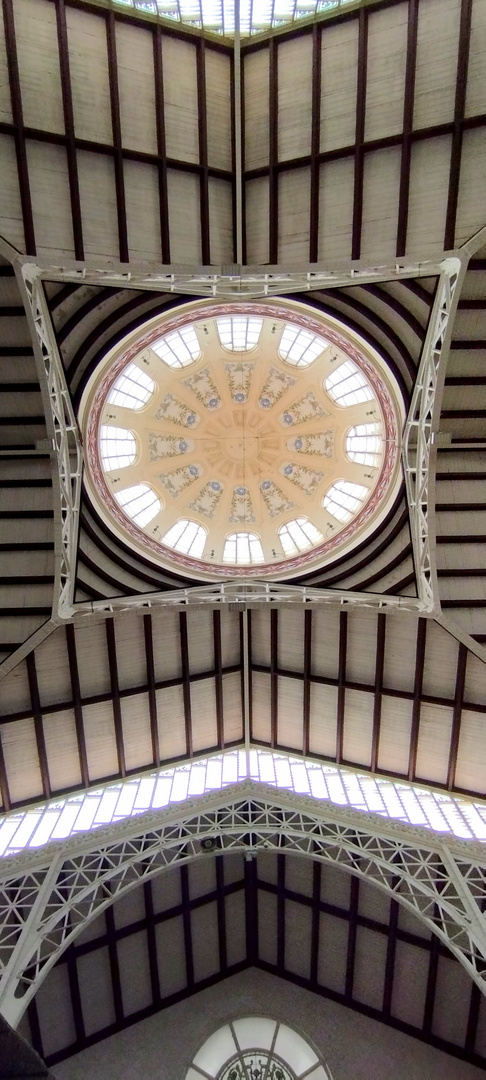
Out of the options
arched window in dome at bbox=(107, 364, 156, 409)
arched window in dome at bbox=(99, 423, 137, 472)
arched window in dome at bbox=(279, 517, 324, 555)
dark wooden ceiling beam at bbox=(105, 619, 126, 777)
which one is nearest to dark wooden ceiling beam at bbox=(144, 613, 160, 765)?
dark wooden ceiling beam at bbox=(105, 619, 126, 777)

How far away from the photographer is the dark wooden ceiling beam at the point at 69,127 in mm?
15277

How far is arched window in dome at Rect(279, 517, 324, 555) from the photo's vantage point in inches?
1040

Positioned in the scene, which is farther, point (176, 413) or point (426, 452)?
point (176, 413)

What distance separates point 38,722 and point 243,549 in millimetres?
11288

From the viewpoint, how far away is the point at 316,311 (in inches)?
777

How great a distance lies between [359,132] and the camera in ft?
54.3

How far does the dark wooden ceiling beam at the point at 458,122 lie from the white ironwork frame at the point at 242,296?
1.42 metres

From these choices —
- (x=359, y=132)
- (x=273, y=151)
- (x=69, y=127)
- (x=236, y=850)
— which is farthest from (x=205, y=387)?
(x=236, y=850)

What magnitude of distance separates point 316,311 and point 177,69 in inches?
290

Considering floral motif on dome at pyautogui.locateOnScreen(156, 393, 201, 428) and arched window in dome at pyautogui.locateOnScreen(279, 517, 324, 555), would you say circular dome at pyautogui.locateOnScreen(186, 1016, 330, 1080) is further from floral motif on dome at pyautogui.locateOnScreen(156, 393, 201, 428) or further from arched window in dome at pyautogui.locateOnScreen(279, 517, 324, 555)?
floral motif on dome at pyautogui.locateOnScreen(156, 393, 201, 428)

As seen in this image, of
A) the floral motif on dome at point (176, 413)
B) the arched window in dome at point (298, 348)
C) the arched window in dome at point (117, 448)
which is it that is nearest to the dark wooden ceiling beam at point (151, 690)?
the arched window in dome at point (117, 448)

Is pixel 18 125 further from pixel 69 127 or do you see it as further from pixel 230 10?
pixel 230 10

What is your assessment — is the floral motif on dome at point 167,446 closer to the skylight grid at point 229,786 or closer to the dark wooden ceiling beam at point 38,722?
the dark wooden ceiling beam at point 38,722

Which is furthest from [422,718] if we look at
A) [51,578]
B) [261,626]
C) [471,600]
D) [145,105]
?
[145,105]
